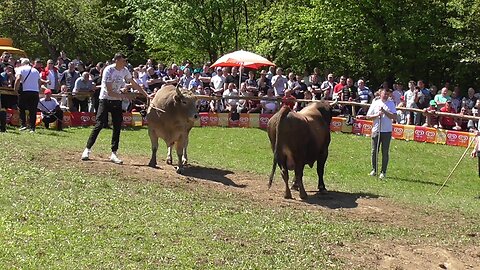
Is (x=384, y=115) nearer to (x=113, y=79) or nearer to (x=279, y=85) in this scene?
(x=113, y=79)

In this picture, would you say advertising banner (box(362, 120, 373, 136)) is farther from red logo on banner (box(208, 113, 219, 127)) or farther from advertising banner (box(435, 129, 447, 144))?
red logo on banner (box(208, 113, 219, 127))

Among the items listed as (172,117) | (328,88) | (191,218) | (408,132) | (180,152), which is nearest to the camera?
(191,218)

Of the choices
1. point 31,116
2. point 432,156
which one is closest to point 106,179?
point 31,116

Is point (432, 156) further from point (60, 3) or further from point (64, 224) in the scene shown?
point (60, 3)

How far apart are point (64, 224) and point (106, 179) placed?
321 centimetres

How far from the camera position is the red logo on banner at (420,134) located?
86.4 feet

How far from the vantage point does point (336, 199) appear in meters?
14.3

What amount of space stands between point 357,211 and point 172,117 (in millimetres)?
4695

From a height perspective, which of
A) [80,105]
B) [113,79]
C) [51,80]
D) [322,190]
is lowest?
[322,190]

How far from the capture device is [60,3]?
132ft

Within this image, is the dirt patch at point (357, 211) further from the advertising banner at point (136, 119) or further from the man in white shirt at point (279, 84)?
the man in white shirt at point (279, 84)

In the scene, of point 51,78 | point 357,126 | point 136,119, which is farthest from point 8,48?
point 357,126

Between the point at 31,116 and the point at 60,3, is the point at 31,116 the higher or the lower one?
the lower one

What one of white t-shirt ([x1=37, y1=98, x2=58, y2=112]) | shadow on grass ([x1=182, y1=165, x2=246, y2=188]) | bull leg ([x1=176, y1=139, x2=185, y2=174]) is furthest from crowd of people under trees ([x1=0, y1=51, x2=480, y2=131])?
bull leg ([x1=176, y1=139, x2=185, y2=174])
